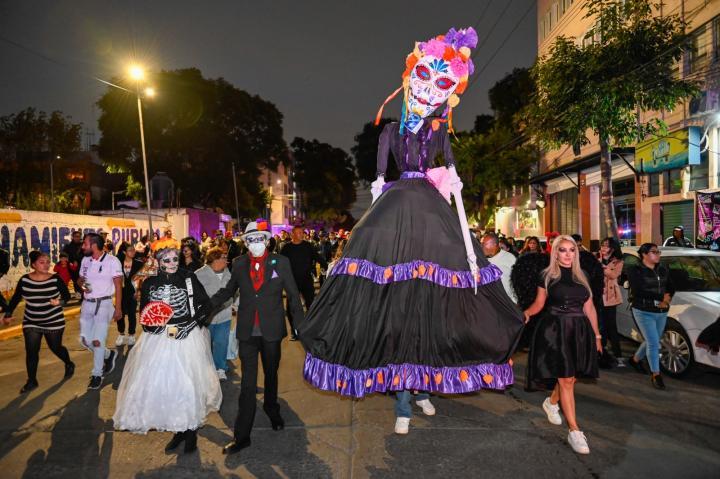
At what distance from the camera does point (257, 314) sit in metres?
5.11

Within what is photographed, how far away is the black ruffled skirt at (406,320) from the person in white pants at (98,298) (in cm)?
421

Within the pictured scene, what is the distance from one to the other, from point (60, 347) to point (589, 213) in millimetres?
24273

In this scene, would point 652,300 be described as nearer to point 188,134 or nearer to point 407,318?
point 407,318

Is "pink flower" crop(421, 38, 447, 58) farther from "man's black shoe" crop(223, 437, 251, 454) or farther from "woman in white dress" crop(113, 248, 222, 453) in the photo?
"man's black shoe" crop(223, 437, 251, 454)

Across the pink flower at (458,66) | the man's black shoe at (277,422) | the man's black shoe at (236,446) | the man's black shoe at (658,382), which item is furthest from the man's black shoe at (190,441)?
the man's black shoe at (658,382)

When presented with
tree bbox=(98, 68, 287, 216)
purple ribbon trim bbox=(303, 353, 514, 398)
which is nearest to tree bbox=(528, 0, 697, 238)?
purple ribbon trim bbox=(303, 353, 514, 398)

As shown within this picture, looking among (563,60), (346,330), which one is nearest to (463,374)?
(346,330)

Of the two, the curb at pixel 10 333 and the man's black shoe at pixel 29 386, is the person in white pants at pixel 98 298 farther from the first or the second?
the curb at pixel 10 333

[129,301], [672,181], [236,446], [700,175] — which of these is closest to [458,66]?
[236,446]

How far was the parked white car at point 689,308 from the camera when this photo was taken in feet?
22.4

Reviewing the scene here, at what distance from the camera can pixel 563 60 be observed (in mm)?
14844

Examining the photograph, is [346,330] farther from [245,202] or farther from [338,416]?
[245,202]

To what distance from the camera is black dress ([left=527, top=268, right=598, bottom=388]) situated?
15.8ft

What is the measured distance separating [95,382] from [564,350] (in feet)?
18.6
